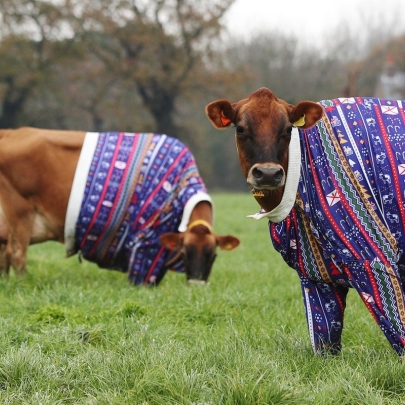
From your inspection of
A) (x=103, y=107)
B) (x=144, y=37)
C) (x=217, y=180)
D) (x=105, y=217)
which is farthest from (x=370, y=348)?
(x=217, y=180)

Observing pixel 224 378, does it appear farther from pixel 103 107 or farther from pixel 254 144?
pixel 103 107

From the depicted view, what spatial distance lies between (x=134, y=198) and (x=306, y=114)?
3.78 m

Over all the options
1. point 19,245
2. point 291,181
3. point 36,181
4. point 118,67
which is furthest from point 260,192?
point 118,67

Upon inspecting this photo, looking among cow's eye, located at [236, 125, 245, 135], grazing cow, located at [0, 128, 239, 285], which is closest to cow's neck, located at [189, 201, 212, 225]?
grazing cow, located at [0, 128, 239, 285]

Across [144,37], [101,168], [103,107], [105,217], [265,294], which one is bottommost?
[265,294]

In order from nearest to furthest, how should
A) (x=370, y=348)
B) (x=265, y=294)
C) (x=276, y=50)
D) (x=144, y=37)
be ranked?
(x=370, y=348), (x=265, y=294), (x=144, y=37), (x=276, y=50)

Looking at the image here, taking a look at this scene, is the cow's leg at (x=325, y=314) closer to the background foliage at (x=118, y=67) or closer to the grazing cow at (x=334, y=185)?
the grazing cow at (x=334, y=185)

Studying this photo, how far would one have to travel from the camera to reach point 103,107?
38000 millimetres

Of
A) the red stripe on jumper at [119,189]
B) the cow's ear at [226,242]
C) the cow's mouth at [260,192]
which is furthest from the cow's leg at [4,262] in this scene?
the cow's mouth at [260,192]

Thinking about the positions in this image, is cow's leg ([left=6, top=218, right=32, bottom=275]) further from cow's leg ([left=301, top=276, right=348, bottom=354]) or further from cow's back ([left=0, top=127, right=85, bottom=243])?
cow's leg ([left=301, top=276, right=348, bottom=354])

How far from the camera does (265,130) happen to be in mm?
3580

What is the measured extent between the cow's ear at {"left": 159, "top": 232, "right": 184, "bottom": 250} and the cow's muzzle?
3.60m

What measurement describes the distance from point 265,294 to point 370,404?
3.10 m

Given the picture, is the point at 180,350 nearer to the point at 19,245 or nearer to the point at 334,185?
the point at 334,185
